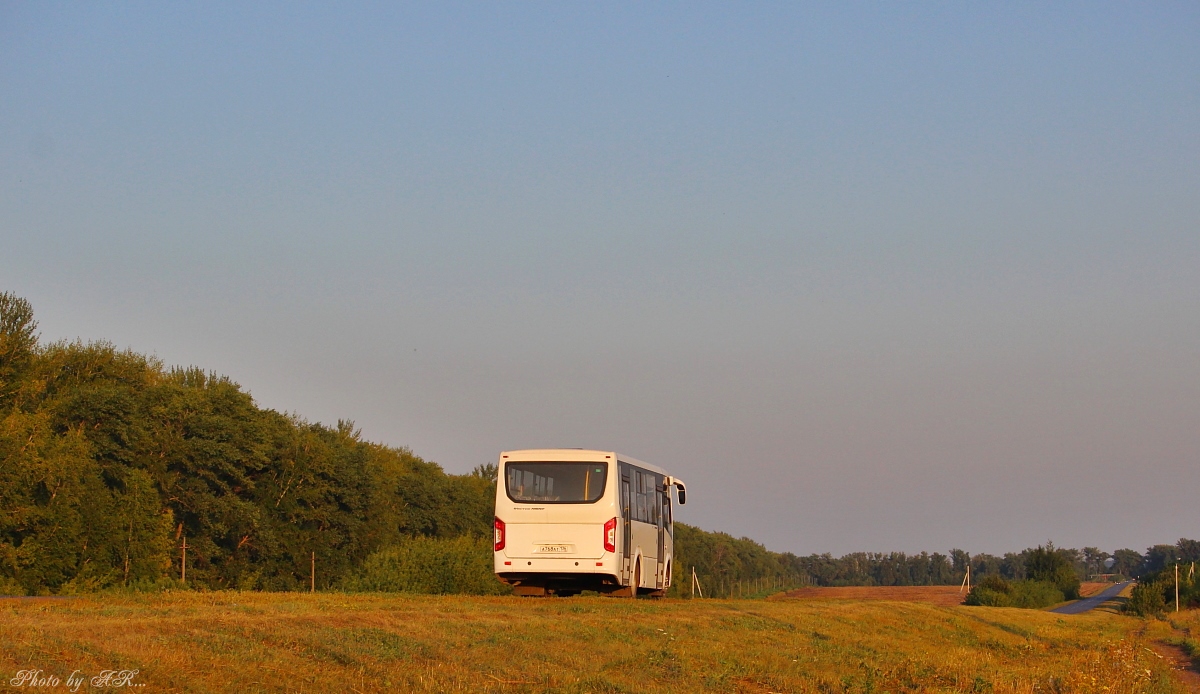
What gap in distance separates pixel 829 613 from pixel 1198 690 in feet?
26.5

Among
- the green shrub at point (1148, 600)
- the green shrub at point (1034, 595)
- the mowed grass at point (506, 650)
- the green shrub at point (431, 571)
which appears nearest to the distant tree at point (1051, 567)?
the green shrub at point (1034, 595)

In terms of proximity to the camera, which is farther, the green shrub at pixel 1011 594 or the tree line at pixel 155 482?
the green shrub at pixel 1011 594

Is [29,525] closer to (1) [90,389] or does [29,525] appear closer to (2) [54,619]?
(1) [90,389]

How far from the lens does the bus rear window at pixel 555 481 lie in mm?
28914

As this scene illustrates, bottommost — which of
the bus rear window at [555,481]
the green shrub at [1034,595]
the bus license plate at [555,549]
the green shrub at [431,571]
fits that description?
the green shrub at [1034,595]

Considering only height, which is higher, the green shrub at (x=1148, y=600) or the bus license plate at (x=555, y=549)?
the bus license plate at (x=555, y=549)

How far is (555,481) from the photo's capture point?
95.8 ft

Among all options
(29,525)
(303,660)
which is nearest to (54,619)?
(303,660)

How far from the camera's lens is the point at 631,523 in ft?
99.9

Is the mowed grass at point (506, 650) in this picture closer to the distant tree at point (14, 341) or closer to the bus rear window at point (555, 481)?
the bus rear window at point (555, 481)

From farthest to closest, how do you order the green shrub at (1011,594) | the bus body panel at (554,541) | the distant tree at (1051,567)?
the distant tree at (1051,567), the green shrub at (1011,594), the bus body panel at (554,541)

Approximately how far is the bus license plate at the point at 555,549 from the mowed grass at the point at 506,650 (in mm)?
2318

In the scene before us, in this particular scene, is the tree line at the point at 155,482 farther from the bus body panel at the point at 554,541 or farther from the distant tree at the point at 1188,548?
the distant tree at the point at 1188,548

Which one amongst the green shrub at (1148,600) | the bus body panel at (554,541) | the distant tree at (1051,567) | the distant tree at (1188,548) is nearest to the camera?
the bus body panel at (554,541)
